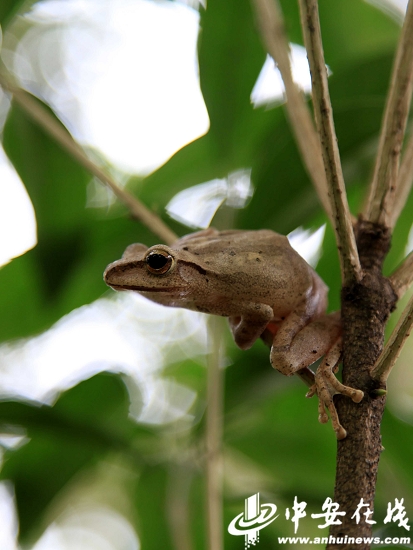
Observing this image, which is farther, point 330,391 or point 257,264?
point 257,264

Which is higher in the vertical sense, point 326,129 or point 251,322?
point 326,129

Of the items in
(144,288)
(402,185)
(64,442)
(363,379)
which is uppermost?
(402,185)

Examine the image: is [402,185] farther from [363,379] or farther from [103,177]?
[103,177]

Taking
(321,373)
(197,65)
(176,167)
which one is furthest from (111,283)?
(197,65)

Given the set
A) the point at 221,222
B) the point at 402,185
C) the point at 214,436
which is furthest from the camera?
the point at 221,222

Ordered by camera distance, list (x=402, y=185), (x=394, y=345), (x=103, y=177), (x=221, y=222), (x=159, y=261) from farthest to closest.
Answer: (x=221, y=222) < (x=103, y=177) < (x=159, y=261) < (x=402, y=185) < (x=394, y=345)

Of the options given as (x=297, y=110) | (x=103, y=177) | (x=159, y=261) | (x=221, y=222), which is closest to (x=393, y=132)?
(x=297, y=110)

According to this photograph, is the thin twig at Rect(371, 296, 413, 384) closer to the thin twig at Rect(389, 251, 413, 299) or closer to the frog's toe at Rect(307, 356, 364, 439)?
the frog's toe at Rect(307, 356, 364, 439)
